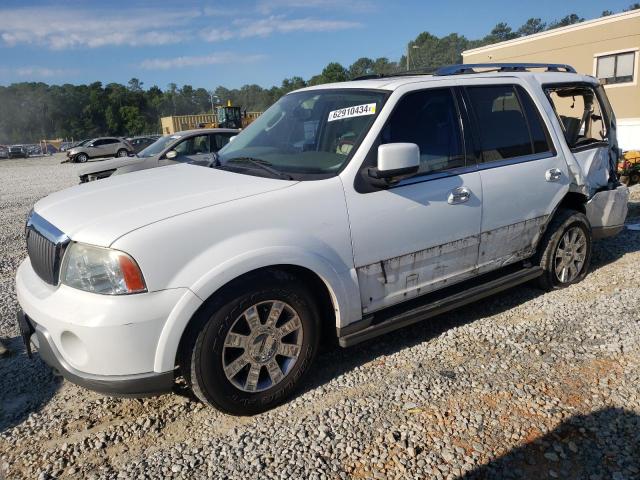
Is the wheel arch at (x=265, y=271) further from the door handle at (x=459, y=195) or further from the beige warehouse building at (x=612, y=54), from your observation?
the beige warehouse building at (x=612, y=54)

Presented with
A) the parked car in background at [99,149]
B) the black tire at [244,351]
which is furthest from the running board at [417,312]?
the parked car in background at [99,149]

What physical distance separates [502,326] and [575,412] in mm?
1171

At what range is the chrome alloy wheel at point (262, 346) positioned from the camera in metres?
2.86

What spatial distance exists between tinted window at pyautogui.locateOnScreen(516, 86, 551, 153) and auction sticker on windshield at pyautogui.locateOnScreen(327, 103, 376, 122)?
1.62 metres

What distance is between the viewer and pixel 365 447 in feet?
8.86

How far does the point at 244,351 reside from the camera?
9.48 ft

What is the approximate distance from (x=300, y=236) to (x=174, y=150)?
799 cm

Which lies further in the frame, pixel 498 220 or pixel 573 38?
pixel 573 38

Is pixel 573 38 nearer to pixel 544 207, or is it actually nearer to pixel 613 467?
pixel 544 207

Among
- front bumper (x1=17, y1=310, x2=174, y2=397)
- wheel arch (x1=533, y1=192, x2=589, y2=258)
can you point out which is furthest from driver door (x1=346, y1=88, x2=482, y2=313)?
front bumper (x1=17, y1=310, x2=174, y2=397)

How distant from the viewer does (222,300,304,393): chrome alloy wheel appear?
9.37 ft

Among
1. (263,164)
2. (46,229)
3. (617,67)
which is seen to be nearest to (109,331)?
(46,229)

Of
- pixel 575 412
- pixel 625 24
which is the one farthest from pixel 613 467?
pixel 625 24

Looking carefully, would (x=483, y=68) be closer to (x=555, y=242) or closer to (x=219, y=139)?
(x=555, y=242)
